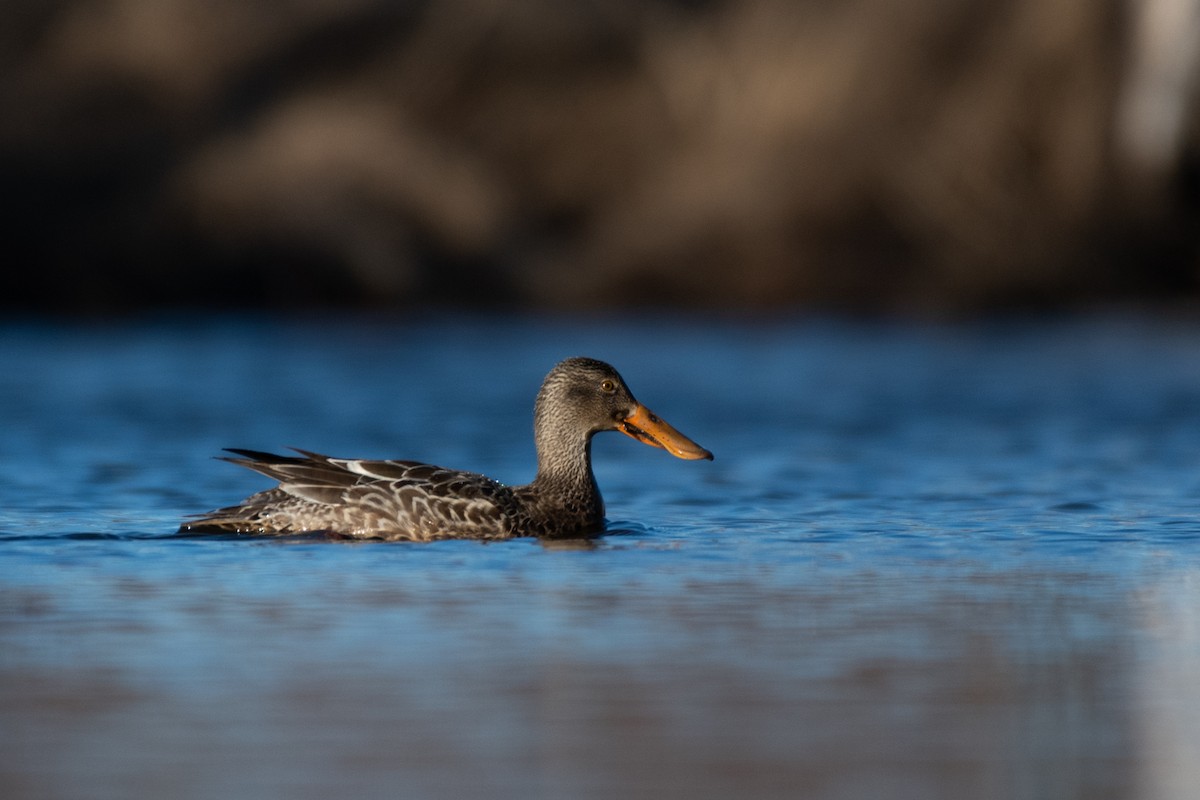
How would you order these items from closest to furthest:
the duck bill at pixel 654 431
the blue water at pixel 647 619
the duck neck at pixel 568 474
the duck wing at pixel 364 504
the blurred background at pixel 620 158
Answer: the blue water at pixel 647 619 < the duck wing at pixel 364 504 < the duck neck at pixel 568 474 < the duck bill at pixel 654 431 < the blurred background at pixel 620 158

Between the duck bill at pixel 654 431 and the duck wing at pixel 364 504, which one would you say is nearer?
the duck wing at pixel 364 504

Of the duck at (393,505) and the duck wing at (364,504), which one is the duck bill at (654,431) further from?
the duck wing at (364,504)

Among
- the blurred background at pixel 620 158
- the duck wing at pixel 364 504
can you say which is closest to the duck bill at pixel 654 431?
the duck wing at pixel 364 504

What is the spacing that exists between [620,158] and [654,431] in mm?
14385

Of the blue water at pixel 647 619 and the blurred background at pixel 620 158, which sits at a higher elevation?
the blurred background at pixel 620 158

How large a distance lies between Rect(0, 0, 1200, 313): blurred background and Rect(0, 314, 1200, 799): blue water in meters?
7.25

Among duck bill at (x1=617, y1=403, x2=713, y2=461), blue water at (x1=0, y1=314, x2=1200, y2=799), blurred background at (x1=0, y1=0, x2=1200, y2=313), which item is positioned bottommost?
blue water at (x1=0, y1=314, x2=1200, y2=799)

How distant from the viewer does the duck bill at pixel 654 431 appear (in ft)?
34.3

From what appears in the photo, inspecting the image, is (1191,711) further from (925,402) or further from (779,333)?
(779,333)

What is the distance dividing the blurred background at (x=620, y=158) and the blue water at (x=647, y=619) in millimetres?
7250

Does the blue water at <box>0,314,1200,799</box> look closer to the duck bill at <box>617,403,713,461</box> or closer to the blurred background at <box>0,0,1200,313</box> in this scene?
the duck bill at <box>617,403,713,461</box>

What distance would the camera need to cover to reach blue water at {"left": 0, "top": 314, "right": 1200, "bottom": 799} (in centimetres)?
541

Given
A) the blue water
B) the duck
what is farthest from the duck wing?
the blue water

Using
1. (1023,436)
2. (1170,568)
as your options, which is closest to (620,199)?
(1023,436)
